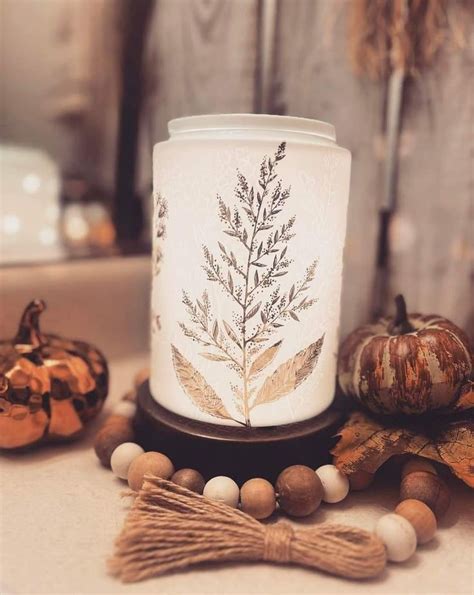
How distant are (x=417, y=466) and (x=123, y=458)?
29 centimetres

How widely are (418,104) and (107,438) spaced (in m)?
0.60

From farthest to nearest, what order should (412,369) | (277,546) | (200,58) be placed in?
(200,58) < (412,369) < (277,546)

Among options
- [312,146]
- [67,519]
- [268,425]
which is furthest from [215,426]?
[312,146]

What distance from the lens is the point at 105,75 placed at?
1109 millimetres

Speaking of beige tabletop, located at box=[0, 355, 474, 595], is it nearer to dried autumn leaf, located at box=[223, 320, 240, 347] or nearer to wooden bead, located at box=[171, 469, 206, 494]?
wooden bead, located at box=[171, 469, 206, 494]

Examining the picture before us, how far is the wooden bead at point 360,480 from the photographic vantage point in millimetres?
545

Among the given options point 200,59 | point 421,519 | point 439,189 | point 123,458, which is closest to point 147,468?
point 123,458

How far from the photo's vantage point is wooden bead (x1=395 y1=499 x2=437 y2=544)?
0.47 metres

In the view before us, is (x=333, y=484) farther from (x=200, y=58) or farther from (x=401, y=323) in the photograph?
(x=200, y=58)

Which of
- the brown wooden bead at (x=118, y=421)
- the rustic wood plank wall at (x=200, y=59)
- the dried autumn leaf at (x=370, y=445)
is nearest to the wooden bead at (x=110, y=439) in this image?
the brown wooden bead at (x=118, y=421)

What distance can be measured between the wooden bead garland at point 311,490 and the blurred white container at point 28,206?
0.48 meters

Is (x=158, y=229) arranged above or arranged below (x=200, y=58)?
below

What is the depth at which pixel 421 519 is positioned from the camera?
472 mm

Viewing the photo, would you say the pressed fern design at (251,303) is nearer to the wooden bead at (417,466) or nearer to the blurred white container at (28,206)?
the wooden bead at (417,466)
